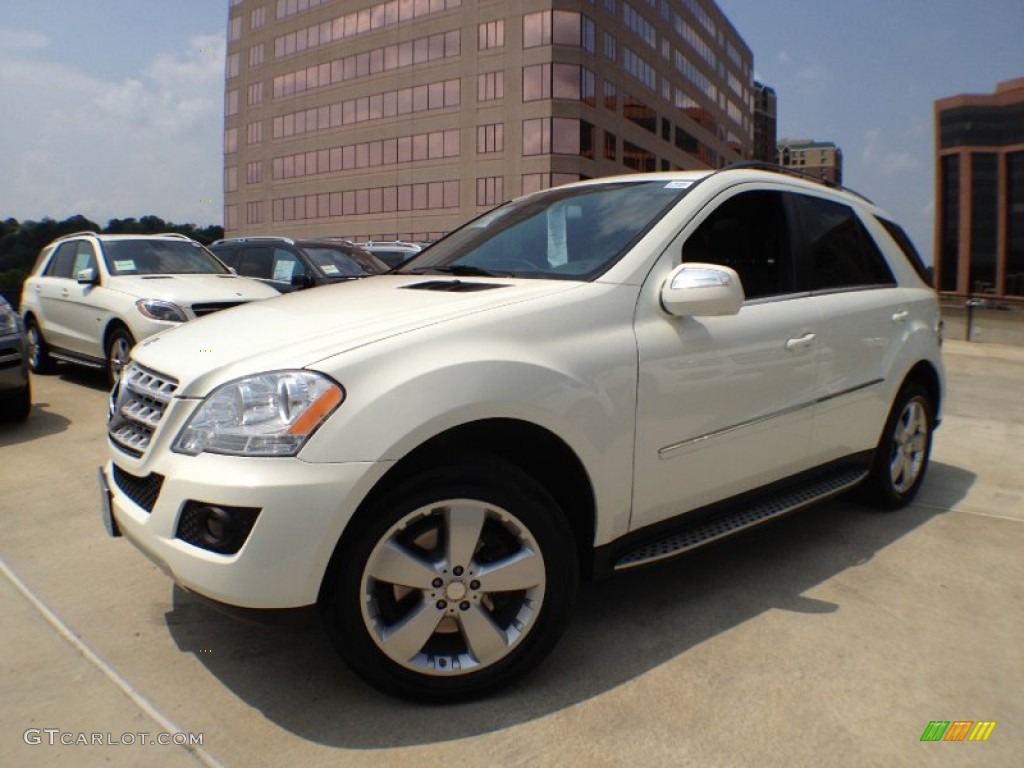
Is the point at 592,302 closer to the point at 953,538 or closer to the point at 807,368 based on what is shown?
the point at 807,368

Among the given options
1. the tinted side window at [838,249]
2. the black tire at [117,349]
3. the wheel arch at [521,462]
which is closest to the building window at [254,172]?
the black tire at [117,349]

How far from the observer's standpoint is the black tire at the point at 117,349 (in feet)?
24.6

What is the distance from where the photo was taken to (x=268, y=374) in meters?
2.16

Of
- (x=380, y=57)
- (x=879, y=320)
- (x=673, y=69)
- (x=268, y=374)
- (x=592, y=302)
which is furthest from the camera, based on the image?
(x=673, y=69)

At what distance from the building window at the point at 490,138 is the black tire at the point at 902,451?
51.4 meters

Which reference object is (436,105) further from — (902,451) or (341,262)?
(902,451)

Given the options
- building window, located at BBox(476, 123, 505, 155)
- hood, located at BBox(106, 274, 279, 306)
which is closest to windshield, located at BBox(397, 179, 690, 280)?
hood, located at BBox(106, 274, 279, 306)

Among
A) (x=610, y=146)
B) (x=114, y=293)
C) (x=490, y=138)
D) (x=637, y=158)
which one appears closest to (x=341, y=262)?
(x=114, y=293)

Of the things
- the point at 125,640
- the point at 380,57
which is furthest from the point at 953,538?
the point at 380,57

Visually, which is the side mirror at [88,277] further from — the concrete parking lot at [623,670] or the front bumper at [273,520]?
the front bumper at [273,520]

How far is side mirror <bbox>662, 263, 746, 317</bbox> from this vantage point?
2.68 meters

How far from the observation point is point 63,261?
9031 mm

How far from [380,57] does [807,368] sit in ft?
206

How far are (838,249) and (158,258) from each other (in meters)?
7.15
